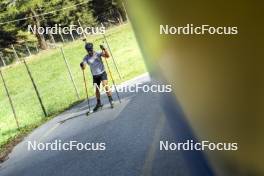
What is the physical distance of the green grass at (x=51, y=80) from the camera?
1931 cm

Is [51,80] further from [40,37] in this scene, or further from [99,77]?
[40,37]

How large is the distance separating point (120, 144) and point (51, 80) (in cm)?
2581

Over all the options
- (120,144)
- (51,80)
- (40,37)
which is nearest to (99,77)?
(120,144)

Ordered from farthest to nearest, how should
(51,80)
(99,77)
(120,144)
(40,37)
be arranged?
(40,37) < (51,80) < (99,77) < (120,144)

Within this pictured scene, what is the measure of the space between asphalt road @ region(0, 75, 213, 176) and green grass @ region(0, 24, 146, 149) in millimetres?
3097

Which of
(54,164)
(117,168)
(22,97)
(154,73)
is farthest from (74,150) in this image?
(22,97)

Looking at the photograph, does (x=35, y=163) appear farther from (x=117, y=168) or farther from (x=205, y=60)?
(x=205, y=60)

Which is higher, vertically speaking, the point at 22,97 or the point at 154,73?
the point at 154,73

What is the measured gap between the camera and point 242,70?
2.73 meters

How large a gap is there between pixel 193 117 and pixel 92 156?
6325 millimetres

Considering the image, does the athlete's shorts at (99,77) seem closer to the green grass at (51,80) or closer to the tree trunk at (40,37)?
the green grass at (51,80)

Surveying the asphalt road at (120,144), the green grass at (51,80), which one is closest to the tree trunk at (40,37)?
the green grass at (51,80)

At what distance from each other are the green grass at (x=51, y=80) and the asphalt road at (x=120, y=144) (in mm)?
3097

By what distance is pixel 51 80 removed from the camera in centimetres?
3431
